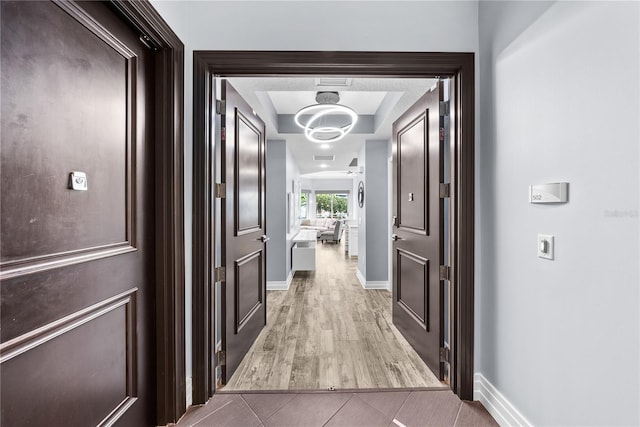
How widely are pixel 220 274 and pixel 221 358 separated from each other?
560 millimetres

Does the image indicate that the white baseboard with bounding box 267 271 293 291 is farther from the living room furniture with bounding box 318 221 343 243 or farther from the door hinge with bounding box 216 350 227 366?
the living room furniture with bounding box 318 221 343 243

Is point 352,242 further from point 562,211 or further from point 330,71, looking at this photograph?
point 562,211

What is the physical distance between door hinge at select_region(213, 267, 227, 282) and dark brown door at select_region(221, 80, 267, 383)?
0.09 ft

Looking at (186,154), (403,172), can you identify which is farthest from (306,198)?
(186,154)

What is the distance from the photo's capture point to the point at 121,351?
1.33m

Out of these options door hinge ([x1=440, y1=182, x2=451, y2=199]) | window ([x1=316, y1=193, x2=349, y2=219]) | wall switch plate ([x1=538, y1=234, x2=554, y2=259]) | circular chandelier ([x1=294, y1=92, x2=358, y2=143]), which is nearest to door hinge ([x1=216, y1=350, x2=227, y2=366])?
door hinge ([x1=440, y1=182, x2=451, y2=199])

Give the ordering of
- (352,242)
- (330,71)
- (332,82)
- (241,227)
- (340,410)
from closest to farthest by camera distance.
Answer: (340,410) → (330,71) → (241,227) → (332,82) → (352,242)

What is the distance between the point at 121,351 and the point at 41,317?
1.52 ft

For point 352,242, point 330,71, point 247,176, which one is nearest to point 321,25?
point 330,71

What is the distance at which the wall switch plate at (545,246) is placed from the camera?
1.28 meters

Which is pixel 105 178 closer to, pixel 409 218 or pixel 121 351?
pixel 121 351

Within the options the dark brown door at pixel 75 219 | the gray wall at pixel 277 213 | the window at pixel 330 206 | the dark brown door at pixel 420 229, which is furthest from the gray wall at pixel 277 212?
the window at pixel 330 206

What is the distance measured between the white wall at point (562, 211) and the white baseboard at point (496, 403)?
4 cm

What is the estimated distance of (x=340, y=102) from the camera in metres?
3.74
